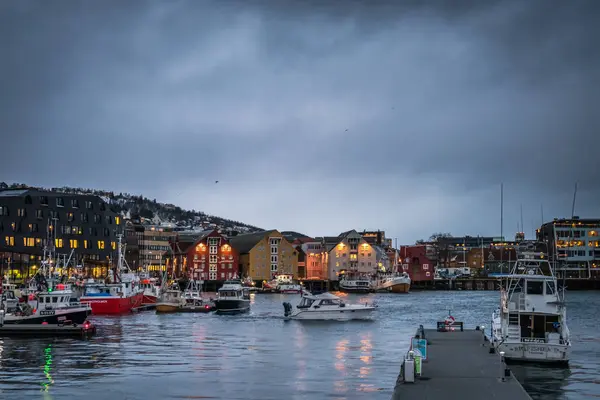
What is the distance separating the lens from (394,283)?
181 m

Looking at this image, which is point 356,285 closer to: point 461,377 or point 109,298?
point 109,298

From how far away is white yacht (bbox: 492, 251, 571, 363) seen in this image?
39969 millimetres

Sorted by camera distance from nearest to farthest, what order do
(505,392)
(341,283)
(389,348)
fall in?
(505,392) < (389,348) < (341,283)

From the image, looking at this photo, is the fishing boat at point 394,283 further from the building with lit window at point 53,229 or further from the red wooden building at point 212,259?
the building with lit window at point 53,229

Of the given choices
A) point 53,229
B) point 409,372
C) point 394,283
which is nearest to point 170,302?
point 53,229

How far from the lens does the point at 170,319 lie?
8331cm

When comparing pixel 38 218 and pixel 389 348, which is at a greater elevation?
pixel 38 218

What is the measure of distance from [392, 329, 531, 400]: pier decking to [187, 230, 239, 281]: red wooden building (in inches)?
5792

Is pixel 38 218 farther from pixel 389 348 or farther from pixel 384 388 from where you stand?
pixel 384 388

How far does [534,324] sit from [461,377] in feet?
44.9

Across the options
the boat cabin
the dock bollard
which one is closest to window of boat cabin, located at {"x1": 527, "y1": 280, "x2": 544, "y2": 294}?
the dock bollard

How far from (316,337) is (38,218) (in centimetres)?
9272

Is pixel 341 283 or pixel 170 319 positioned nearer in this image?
pixel 170 319

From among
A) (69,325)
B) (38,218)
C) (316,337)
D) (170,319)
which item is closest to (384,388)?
(316,337)
